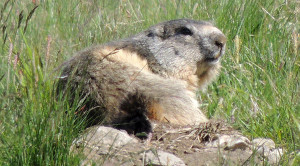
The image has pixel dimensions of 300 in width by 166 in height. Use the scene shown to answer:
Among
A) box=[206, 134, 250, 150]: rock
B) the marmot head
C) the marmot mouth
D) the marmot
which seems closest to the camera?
box=[206, 134, 250, 150]: rock

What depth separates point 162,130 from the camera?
385cm

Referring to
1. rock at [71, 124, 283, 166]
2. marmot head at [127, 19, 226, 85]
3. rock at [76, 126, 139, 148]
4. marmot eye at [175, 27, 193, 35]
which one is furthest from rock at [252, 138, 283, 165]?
marmot eye at [175, 27, 193, 35]

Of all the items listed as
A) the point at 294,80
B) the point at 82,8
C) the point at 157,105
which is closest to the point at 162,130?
the point at 157,105

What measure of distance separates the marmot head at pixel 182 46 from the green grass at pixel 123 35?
30 centimetres

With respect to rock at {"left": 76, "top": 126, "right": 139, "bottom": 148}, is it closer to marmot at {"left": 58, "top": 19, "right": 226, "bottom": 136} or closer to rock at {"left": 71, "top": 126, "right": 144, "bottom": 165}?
rock at {"left": 71, "top": 126, "right": 144, "bottom": 165}

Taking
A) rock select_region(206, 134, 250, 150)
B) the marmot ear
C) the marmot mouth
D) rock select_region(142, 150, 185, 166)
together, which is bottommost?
rock select_region(206, 134, 250, 150)

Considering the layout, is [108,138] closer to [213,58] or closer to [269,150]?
[269,150]

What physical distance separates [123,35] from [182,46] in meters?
1.54

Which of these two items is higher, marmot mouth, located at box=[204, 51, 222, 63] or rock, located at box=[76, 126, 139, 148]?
marmot mouth, located at box=[204, 51, 222, 63]

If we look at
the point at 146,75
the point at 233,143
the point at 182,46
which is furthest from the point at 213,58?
the point at 233,143

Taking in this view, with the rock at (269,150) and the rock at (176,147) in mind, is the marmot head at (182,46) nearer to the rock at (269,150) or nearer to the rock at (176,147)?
the rock at (176,147)

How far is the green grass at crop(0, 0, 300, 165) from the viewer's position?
2840 millimetres

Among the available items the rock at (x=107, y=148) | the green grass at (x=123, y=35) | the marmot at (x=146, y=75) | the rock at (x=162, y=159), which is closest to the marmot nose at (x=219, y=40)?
the marmot at (x=146, y=75)

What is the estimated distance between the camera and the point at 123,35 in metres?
6.50
